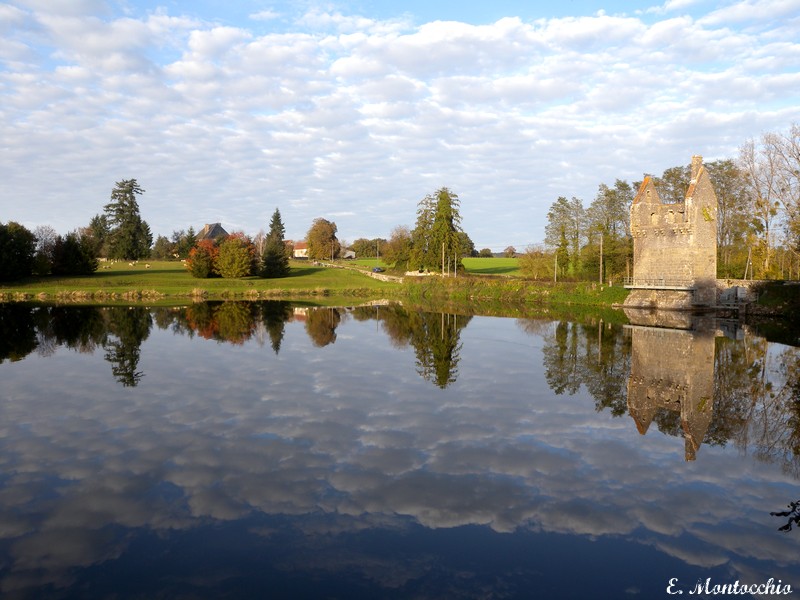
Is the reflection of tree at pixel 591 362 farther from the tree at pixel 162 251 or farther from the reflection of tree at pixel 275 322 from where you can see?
the tree at pixel 162 251

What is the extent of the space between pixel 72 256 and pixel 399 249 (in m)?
41.7

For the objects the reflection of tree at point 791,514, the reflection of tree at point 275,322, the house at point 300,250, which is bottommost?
the reflection of tree at point 791,514

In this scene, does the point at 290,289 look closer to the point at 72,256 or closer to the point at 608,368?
the point at 72,256

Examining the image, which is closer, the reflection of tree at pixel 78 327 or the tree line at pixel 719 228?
the reflection of tree at pixel 78 327

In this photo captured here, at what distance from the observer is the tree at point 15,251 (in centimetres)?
5331

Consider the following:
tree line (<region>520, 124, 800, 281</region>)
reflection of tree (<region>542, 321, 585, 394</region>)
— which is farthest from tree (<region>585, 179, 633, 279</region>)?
reflection of tree (<region>542, 321, 585, 394</region>)

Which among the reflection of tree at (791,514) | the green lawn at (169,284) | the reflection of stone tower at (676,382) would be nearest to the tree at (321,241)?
the green lawn at (169,284)

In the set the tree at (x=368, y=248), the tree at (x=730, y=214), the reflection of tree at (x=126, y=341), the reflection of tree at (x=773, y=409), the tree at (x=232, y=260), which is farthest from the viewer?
the tree at (x=368, y=248)

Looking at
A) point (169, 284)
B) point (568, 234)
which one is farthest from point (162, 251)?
point (568, 234)

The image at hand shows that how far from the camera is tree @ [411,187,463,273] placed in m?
69.5

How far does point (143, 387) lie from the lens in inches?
547

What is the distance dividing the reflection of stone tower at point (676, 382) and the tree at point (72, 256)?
2263 inches

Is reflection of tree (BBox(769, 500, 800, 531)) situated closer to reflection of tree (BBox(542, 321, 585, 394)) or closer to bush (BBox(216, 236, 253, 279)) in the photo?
reflection of tree (BBox(542, 321, 585, 394))

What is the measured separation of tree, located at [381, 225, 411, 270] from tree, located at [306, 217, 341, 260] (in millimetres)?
23083
